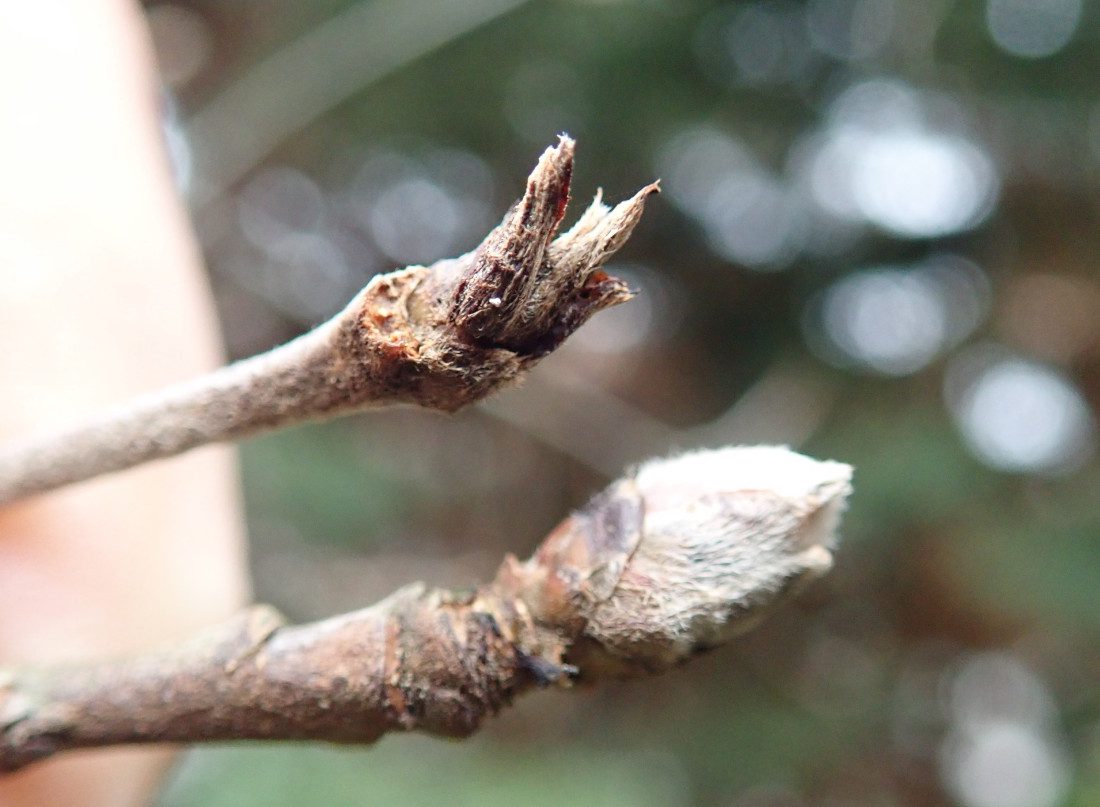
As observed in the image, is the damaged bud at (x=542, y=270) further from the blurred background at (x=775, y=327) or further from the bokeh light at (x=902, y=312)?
the bokeh light at (x=902, y=312)

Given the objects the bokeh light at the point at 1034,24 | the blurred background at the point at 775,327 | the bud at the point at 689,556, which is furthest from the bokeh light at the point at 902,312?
the bud at the point at 689,556

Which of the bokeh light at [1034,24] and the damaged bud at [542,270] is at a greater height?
the bokeh light at [1034,24]

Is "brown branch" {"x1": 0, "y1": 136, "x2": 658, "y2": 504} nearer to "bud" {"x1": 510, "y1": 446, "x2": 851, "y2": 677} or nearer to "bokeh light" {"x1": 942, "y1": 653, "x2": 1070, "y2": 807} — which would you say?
"bud" {"x1": 510, "y1": 446, "x2": 851, "y2": 677}

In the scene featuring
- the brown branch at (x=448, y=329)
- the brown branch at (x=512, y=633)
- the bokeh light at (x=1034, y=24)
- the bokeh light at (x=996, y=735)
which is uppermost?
the bokeh light at (x=1034, y=24)

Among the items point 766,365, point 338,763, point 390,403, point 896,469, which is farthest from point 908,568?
point 390,403

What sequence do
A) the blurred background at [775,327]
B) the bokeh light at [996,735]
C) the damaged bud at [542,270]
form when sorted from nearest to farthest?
the damaged bud at [542,270], the blurred background at [775,327], the bokeh light at [996,735]

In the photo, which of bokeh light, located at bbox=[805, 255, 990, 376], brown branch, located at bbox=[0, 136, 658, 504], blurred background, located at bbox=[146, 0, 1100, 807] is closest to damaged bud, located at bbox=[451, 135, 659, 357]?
brown branch, located at bbox=[0, 136, 658, 504]

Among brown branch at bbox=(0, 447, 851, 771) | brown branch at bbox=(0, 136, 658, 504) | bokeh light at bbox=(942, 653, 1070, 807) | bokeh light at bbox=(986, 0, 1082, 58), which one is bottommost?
bokeh light at bbox=(942, 653, 1070, 807)
